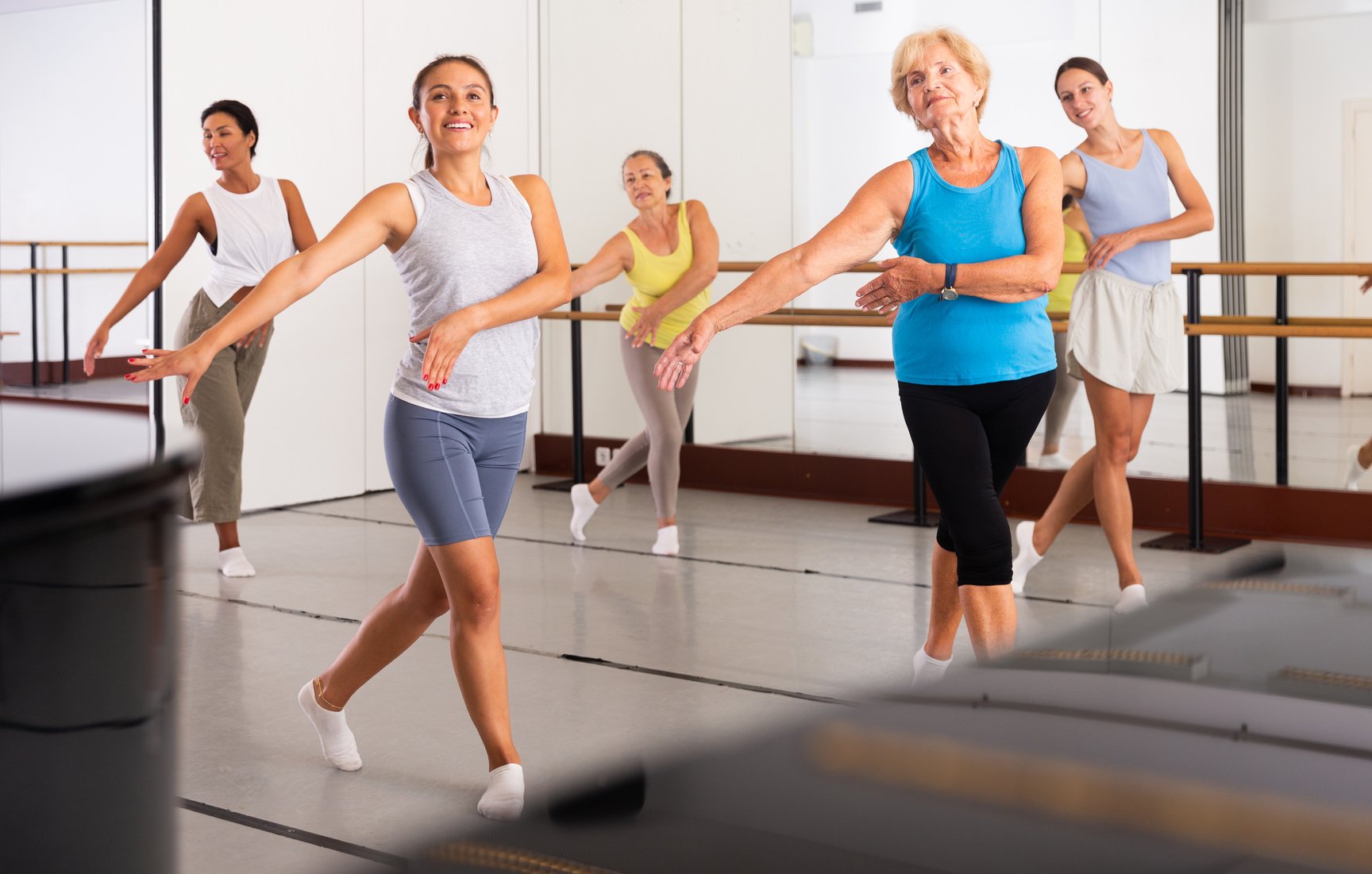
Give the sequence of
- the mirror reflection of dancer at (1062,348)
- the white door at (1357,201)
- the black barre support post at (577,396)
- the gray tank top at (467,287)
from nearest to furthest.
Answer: the gray tank top at (467,287), the white door at (1357,201), the mirror reflection of dancer at (1062,348), the black barre support post at (577,396)

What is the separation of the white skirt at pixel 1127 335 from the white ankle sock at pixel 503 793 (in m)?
2.25

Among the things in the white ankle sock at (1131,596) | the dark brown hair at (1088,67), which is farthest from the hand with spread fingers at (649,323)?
the white ankle sock at (1131,596)

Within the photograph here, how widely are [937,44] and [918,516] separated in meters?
3.27

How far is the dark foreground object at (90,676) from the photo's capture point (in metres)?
0.74

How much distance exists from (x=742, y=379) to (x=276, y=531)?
2.28m

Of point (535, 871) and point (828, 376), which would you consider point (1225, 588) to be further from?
point (828, 376)

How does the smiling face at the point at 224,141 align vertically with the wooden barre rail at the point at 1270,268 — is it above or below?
above

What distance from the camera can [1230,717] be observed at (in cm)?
141

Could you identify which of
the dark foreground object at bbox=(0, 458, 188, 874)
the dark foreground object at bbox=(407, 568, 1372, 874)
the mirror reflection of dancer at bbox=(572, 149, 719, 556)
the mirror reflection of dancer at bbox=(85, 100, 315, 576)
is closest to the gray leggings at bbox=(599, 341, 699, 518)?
the mirror reflection of dancer at bbox=(572, 149, 719, 556)

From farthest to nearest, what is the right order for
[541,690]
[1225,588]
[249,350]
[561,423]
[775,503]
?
[561,423], [775,503], [249,350], [541,690], [1225,588]

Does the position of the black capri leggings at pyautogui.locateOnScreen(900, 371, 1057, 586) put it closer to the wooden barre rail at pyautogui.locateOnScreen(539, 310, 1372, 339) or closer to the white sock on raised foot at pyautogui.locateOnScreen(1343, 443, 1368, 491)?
the wooden barre rail at pyautogui.locateOnScreen(539, 310, 1372, 339)

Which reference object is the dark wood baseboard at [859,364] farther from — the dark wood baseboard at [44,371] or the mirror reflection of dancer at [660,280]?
the dark wood baseboard at [44,371]

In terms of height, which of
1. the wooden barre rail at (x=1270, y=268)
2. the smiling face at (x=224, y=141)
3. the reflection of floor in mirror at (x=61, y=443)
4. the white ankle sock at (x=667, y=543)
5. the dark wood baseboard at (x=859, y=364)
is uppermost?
the smiling face at (x=224, y=141)

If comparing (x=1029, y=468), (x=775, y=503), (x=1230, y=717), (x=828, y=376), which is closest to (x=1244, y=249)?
(x=1029, y=468)
